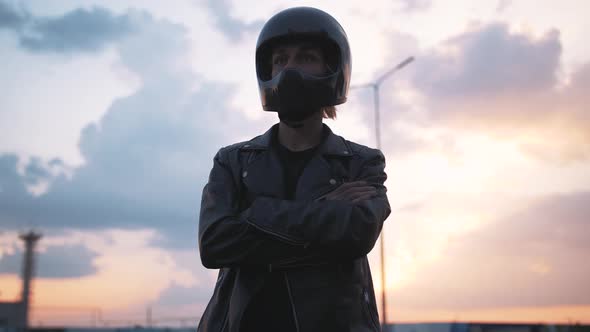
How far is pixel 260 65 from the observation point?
3732 mm

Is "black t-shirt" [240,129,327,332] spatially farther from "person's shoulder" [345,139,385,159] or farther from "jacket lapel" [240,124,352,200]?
"person's shoulder" [345,139,385,159]

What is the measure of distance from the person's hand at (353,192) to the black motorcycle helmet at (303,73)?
17.5 inches

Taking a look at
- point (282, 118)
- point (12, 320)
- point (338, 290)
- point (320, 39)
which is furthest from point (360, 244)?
point (12, 320)

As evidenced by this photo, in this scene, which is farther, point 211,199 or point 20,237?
point 20,237

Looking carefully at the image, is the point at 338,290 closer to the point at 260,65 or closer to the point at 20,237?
the point at 260,65

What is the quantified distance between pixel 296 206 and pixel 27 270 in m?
72.7

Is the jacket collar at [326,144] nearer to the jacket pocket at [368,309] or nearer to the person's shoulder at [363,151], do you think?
the person's shoulder at [363,151]

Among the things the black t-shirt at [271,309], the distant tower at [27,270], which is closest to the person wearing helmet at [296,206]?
the black t-shirt at [271,309]

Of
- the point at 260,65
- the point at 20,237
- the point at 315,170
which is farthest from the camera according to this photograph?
the point at 20,237

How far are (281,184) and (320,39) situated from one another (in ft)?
2.62

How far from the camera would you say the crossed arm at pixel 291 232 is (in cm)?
318

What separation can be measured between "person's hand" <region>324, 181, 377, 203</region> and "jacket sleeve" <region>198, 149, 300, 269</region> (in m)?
0.33

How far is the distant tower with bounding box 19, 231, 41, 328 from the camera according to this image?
221 feet

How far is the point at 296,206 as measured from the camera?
3252 millimetres
